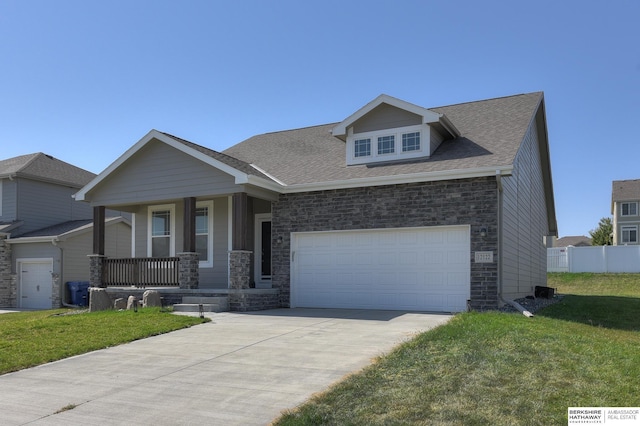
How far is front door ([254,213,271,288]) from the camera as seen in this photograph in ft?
53.9

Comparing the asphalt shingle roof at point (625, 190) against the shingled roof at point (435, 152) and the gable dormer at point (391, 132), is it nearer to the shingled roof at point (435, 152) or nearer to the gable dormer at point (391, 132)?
the shingled roof at point (435, 152)

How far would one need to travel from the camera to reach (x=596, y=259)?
3191 cm

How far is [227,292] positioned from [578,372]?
375 inches

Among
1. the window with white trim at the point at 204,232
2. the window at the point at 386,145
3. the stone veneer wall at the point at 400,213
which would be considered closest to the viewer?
the stone veneer wall at the point at 400,213

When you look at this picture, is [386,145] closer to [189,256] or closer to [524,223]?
[524,223]

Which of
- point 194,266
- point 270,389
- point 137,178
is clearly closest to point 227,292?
point 194,266

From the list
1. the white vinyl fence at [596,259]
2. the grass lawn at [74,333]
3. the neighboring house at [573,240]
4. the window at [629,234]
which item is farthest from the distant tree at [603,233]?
the grass lawn at [74,333]

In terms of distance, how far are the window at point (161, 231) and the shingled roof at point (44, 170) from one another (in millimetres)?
9684

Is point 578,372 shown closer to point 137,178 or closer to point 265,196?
point 265,196

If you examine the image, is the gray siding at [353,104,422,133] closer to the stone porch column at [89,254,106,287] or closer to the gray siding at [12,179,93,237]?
the stone porch column at [89,254,106,287]

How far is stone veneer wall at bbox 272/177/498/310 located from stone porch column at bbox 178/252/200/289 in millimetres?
2180

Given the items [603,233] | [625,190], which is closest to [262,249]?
[625,190]

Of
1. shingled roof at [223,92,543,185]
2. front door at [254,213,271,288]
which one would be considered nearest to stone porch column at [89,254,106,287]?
front door at [254,213,271,288]

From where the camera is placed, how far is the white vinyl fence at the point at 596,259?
31.0 meters
